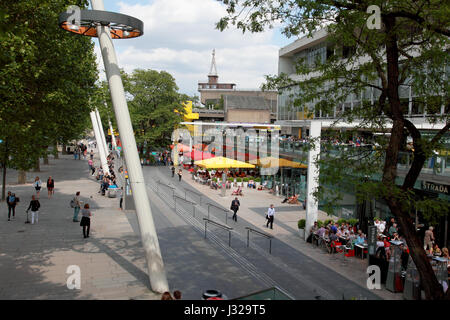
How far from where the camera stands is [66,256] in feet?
44.6

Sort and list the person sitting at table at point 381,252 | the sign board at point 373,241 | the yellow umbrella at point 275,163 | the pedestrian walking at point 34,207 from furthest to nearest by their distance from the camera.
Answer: the yellow umbrella at point 275,163 < the pedestrian walking at point 34,207 < the sign board at point 373,241 < the person sitting at table at point 381,252

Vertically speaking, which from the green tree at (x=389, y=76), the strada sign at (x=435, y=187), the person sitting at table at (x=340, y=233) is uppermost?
the green tree at (x=389, y=76)

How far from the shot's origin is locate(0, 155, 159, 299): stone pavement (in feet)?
34.6

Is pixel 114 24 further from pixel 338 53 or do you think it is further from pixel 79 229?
pixel 79 229

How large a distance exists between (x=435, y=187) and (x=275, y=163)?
1641cm

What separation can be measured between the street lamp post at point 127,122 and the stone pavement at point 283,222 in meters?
5.49

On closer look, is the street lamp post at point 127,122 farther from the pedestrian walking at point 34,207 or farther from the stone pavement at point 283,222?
the pedestrian walking at point 34,207

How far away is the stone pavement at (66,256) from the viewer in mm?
10531

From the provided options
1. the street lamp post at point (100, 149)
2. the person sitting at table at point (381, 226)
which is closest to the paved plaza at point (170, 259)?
the person sitting at table at point (381, 226)

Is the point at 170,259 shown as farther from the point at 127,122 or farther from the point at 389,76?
the point at 389,76

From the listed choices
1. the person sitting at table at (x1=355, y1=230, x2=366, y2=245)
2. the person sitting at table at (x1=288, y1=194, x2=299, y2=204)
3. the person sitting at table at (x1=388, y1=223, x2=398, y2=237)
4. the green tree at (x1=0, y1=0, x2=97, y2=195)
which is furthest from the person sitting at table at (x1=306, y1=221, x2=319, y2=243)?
the green tree at (x1=0, y1=0, x2=97, y2=195)

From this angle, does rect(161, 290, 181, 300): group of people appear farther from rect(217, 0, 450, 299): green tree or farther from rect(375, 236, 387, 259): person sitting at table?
rect(375, 236, 387, 259): person sitting at table

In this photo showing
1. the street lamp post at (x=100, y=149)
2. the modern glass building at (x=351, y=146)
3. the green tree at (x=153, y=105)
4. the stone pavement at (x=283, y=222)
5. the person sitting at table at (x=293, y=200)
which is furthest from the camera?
the green tree at (x=153, y=105)
